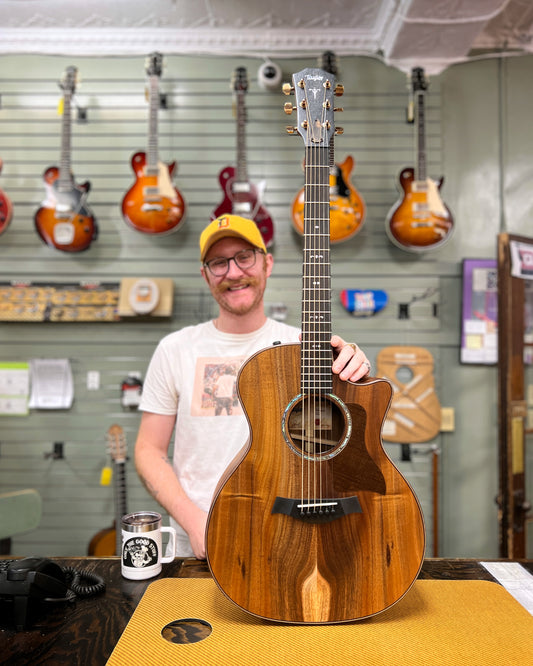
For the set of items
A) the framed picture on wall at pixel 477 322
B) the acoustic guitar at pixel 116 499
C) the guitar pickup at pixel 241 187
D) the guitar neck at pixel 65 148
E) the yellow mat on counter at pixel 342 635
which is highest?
the guitar neck at pixel 65 148

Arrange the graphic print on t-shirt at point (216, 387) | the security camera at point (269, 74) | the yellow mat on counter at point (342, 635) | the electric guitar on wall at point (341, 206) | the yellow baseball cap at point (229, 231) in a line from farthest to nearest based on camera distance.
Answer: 1. the security camera at point (269, 74)
2. the electric guitar on wall at point (341, 206)
3. the graphic print on t-shirt at point (216, 387)
4. the yellow baseball cap at point (229, 231)
5. the yellow mat on counter at point (342, 635)

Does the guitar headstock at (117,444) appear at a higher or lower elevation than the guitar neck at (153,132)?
lower

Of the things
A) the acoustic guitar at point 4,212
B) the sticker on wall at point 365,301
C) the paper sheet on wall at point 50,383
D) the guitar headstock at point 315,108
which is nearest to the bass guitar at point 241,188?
the sticker on wall at point 365,301

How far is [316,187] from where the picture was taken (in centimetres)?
111

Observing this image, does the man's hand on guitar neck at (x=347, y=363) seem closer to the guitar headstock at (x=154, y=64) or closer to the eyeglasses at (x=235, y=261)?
the eyeglasses at (x=235, y=261)

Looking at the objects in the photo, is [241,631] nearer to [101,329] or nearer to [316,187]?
[316,187]

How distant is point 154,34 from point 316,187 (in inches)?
114

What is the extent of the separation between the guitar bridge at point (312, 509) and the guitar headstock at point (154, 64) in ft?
9.92

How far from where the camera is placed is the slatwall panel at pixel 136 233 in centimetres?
334

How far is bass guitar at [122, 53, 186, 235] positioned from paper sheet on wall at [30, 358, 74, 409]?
1.04 metres

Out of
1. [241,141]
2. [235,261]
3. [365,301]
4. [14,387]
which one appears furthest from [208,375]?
[14,387]

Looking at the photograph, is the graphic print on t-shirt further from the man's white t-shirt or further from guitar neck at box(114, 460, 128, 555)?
guitar neck at box(114, 460, 128, 555)

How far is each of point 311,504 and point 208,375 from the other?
0.85m

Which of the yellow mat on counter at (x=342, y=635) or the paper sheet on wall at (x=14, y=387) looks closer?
the yellow mat on counter at (x=342, y=635)
